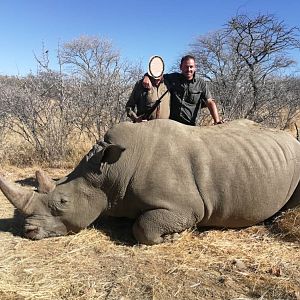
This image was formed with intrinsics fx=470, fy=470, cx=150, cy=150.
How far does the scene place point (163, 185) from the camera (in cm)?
532

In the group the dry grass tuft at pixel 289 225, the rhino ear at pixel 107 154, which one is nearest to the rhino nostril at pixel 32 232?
the rhino ear at pixel 107 154

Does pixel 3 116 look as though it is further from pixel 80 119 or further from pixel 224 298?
pixel 224 298

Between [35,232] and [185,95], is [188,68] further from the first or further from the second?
[35,232]

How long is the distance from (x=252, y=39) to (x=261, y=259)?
11.2m

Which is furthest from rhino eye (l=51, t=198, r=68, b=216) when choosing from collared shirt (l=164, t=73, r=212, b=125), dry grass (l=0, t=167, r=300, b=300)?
collared shirt (l=164, t=73, r=212, b=125)

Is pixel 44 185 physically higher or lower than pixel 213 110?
lower

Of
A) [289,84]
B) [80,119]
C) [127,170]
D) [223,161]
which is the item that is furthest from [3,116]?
[289,84]

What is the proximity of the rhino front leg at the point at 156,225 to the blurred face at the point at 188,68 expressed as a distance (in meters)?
2.58

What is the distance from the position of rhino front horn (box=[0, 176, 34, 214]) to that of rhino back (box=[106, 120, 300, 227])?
3.79 feet

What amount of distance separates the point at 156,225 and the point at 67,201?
3.56 ft

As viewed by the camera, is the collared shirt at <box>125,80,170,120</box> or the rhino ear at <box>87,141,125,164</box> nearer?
the rhino ear at <box>87,141,125,164</box>

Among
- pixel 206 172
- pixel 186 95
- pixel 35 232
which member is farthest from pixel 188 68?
pixel 35 232

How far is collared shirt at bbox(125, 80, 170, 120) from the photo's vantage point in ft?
23.6

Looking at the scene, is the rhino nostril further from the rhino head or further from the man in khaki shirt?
the man in khaki shirt
